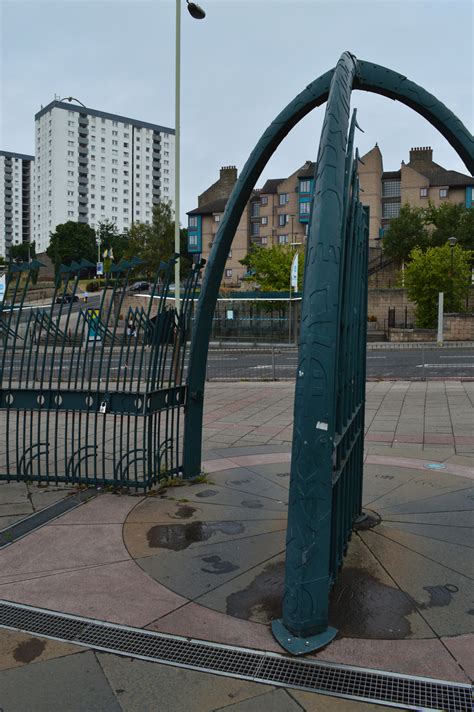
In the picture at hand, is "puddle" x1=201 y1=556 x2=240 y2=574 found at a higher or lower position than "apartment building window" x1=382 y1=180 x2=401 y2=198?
lower

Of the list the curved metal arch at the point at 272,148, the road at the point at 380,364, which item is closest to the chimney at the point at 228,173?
the road at the point at 380,364

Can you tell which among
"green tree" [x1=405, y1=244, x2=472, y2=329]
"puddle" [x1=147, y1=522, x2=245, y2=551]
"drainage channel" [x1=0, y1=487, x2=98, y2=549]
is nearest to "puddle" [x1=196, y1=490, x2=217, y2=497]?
"puddle" [x1=147, y1=522, x2=245, y2=551]

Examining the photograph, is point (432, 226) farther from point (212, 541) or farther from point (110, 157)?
point (110, 157)

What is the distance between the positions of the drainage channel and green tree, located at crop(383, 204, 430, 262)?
176 ft

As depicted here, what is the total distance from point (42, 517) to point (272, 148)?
387cm

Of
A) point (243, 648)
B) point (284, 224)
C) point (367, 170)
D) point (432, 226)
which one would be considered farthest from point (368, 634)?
point (284, 224)

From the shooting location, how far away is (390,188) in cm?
6781

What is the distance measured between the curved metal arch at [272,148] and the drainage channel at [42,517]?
3.66 ft

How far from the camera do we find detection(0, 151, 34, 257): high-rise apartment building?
145 metres

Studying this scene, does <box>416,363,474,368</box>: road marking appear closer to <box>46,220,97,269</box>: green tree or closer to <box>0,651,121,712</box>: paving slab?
<box>0,651,121,712</box>: paving slab

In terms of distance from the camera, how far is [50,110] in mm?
121375

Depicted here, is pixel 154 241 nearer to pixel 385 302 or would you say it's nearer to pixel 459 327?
pixel 385 302

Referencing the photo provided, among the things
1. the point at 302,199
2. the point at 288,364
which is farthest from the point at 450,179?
the point at 288,364

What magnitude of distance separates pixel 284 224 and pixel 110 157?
7086 cm
